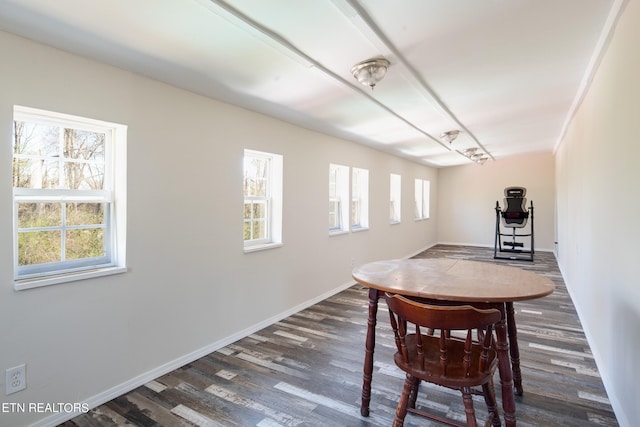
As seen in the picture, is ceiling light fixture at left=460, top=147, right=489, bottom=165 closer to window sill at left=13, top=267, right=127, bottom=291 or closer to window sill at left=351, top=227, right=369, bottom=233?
window sill at left=351, top=227, right=369, bottom=233

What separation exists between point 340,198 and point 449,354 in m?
3.43

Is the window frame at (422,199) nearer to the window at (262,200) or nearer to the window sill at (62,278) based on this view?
the window at (262,200)

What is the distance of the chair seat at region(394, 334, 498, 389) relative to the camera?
151 centimetres

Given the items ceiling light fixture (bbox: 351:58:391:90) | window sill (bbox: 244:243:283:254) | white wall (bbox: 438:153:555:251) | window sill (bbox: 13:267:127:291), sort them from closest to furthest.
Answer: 1. window sill (bbox: 13:267:127:291)
2. ceiling light fixture (bbox: 351:58:391:90)
3. window sill (bbox: 244:243:283:254)
4. white wall (bbox: 438:153:555:251)

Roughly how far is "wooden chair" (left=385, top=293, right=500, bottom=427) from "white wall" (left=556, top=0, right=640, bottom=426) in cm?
78

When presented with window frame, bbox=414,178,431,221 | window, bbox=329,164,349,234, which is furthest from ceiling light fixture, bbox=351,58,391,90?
window frame, bbox=414,178,431,221

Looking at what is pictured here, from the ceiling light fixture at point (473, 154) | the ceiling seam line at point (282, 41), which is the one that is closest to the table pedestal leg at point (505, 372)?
the ceiling seam line at point (282, 41)

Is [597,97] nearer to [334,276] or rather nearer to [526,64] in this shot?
[526,64]

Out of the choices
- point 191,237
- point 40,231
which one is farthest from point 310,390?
point 40,231

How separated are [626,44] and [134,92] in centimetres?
301

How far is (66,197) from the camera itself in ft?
6.90

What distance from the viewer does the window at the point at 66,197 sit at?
194 cm

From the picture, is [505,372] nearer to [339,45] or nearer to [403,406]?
[403,406]

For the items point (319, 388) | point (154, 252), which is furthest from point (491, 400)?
point (154, 252)
